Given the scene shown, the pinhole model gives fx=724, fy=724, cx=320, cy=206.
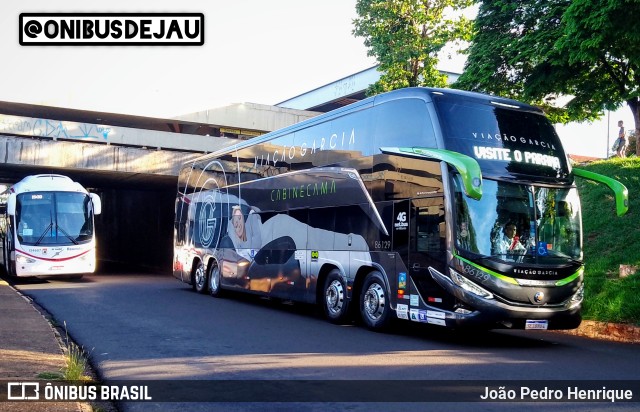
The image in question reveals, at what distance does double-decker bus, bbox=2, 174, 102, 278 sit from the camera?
23422mm

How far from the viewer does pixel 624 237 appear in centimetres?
1611

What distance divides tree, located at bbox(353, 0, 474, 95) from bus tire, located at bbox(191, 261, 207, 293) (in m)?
11.4

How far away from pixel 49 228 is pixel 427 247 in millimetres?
16712

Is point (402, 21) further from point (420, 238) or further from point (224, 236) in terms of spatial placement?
point (420, 238)

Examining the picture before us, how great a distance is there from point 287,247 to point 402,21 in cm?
1637

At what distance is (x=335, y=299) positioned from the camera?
13398 mm

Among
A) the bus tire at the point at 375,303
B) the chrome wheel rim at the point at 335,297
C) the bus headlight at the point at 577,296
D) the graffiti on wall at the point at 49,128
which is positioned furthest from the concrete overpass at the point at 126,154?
the bus headlight at the point at 577,296

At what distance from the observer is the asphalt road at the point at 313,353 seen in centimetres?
782

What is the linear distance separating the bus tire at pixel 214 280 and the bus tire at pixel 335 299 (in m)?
6.19

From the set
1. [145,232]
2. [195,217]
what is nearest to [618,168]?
[195,217]

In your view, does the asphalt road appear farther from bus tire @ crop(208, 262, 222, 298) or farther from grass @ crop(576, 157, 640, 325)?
bus tire @ crop(208, 262, 222, 298)

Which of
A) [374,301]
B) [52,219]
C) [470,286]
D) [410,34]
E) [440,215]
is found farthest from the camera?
[410,34]

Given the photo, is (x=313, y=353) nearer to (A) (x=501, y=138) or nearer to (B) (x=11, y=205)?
(A) (x=501, y=138)

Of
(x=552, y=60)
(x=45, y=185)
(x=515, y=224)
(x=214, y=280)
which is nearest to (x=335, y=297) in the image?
(x=515, y=224)
